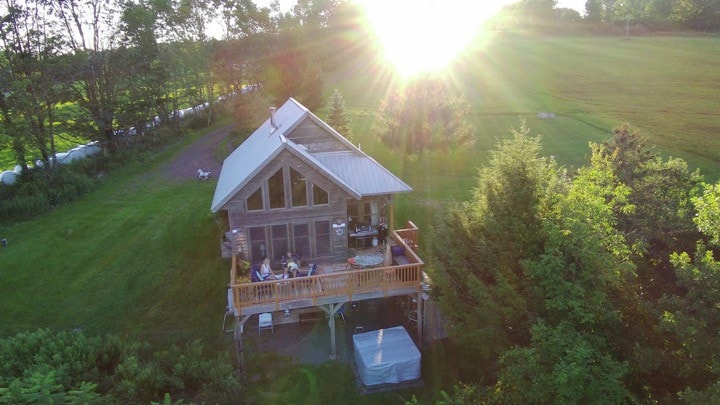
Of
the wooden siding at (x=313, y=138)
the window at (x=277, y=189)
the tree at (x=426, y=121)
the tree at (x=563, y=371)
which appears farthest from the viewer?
the tree at (x=426, y=121)

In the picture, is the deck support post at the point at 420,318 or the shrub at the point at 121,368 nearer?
the shrub at the point at 121,368

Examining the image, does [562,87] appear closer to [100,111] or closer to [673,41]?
[673,41]

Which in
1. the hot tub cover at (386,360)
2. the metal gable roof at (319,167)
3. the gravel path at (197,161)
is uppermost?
the metal gable roof at (319,167)

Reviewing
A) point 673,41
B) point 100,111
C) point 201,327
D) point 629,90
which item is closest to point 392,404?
point 201,327

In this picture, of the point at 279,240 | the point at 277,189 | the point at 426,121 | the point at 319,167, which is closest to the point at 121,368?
the point at 279,240

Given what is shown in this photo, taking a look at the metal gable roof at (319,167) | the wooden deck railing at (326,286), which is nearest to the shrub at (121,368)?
the wooden deck railing at (326,286)

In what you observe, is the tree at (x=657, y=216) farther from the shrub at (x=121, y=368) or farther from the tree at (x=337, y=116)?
the tree at (x=337, y=116)
